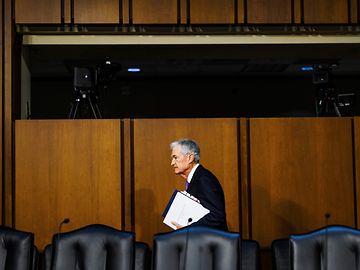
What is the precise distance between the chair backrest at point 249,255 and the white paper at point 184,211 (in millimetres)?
343

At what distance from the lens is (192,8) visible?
5.39 m

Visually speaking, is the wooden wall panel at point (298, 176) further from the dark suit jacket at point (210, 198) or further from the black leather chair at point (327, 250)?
the black leather chair at point (327, 250)

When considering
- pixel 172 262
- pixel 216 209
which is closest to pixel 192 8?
pixel 216 209

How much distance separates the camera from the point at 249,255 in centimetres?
354

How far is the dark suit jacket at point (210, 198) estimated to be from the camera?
373 centimetres

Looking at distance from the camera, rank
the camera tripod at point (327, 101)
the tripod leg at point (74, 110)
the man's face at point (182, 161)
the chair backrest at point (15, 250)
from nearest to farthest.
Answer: the chair backrest at point (15, 250), the man's face at point (182, 161), the tripod leg at point (74, 110), the camera tripod at point (327, 101)

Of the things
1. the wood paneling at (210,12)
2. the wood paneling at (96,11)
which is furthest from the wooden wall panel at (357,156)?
the wood paneling at (96,11)

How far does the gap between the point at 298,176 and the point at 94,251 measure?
261 centimetres

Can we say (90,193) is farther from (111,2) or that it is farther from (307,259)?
(307,259)

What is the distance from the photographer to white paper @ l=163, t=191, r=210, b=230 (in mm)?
3732

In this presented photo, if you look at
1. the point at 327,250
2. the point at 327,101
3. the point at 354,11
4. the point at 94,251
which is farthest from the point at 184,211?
the point at 354,11

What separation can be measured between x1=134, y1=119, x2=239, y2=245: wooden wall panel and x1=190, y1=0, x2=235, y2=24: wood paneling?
963mm

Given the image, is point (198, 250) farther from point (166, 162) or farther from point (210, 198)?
point (166, 162)

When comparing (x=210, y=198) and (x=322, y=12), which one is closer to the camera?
(x=210, y=198)
